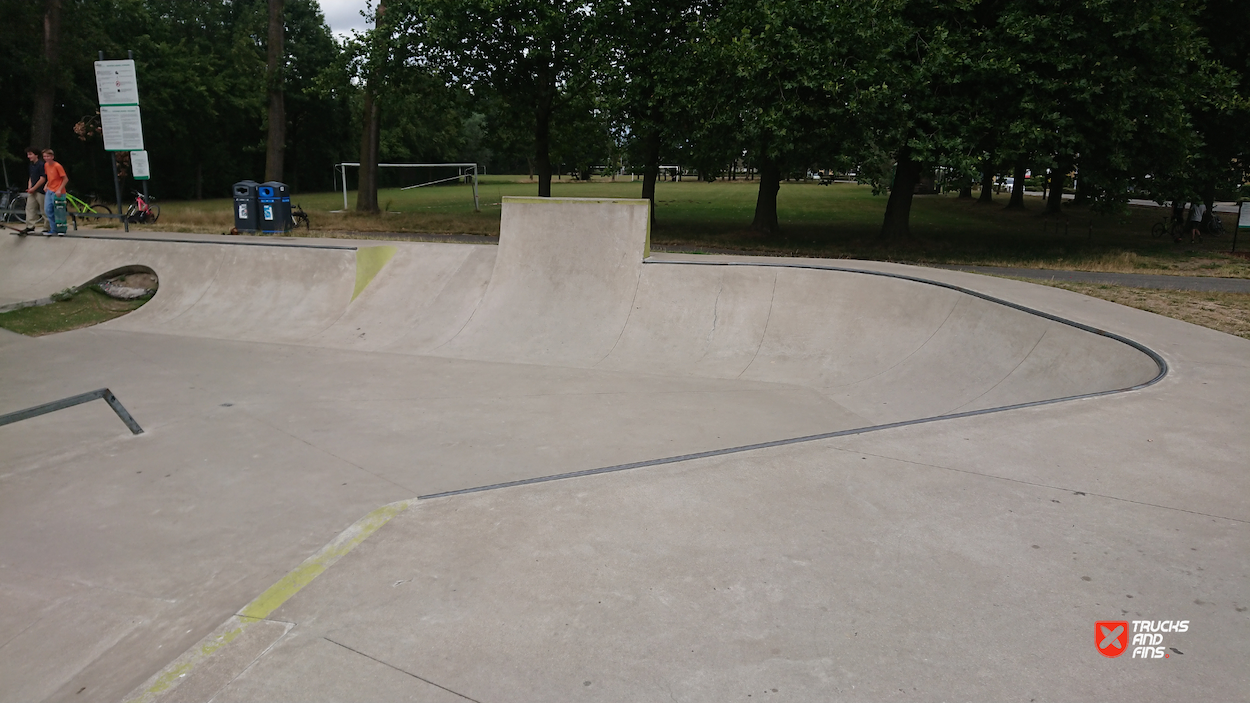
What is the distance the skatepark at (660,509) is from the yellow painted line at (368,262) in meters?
1.99

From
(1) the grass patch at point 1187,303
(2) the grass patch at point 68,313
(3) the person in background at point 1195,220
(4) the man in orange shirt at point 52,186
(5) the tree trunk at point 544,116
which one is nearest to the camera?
(1) the grass patch at point 1187,303

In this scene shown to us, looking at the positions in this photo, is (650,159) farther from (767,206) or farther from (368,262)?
(368,262)

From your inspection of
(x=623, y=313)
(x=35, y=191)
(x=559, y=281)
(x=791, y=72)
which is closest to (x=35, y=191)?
(x=35, y=191)

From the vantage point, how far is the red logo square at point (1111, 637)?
2.71 m

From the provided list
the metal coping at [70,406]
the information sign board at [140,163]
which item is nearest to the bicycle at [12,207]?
the information sign board at [140,163]

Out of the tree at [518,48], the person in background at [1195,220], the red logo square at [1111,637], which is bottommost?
the red logo square at [1111,637]

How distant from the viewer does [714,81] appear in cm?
1727

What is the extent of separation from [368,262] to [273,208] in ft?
21.0

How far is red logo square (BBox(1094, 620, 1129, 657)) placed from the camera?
107 inches

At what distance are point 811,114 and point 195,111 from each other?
3774 cm

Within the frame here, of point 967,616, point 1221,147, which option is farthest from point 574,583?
point 1221,147

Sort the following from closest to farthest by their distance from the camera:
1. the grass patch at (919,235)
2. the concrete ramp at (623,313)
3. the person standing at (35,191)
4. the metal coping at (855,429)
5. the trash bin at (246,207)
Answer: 1. the metal coping at (855,429)
2. the concrete ramp at (623,313)
3. the person standing at (35,191)
4. the grass patch at (919,235)
5. the trash bin at (246,207)

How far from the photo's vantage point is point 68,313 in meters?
11.7

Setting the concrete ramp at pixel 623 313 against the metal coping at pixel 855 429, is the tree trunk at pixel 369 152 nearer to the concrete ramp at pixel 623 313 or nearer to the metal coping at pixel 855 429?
the concrete ramp at pixel 623 313
